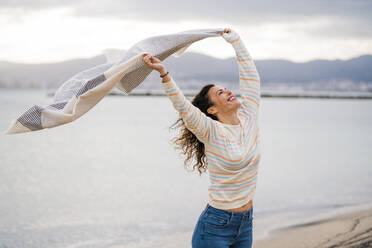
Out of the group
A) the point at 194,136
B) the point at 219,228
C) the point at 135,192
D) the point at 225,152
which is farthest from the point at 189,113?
the point at 135,192

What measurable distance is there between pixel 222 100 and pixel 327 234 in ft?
15.7

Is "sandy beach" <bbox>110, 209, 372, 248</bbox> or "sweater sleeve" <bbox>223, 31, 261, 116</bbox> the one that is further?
"sandy beach" <bbox>110, 209, 372, 248</bbox>

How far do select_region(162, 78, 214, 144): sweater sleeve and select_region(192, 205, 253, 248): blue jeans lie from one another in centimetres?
45

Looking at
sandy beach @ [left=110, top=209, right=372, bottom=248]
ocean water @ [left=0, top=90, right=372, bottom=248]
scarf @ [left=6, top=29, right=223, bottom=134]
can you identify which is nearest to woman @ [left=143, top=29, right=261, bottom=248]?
scarf @ [left=6, top=29, right=223, bottom=134]

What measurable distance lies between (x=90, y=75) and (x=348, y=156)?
1763 cm

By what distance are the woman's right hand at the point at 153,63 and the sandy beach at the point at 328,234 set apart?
4.27 m

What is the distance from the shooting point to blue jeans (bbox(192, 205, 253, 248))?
9.16 feet

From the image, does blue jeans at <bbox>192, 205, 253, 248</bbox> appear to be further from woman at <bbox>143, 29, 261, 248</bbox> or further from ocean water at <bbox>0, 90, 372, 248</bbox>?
ocean water at <bbox>0, 90, 372, 248</bbox>

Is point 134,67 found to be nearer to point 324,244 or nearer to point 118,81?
point 118,81

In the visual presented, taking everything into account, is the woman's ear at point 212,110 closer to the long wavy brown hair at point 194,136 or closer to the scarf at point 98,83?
the long wavy brown hair at point 194,136

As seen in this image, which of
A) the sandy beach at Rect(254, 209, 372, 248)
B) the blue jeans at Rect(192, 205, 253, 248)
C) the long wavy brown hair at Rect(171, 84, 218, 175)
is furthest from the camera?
the sandy beach at Rect(254, 209, 372, 248)

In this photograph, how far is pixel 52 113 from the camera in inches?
105

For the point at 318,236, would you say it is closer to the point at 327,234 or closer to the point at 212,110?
the point at 327,234

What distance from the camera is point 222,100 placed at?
2.98 m
